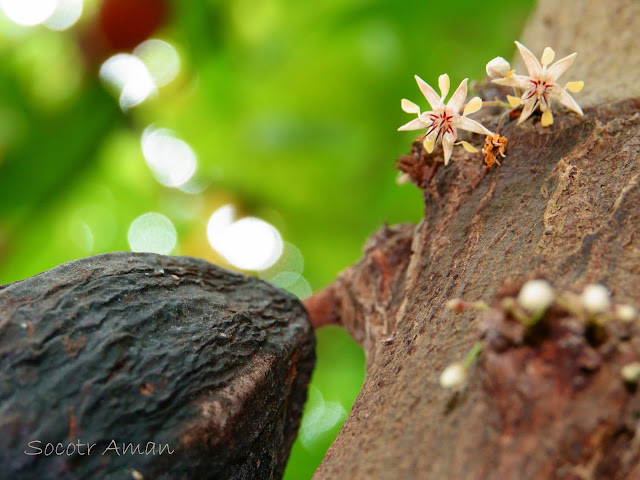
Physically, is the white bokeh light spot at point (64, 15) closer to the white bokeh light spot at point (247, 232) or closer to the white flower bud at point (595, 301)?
the white bokeh light spot at point (247, 232)

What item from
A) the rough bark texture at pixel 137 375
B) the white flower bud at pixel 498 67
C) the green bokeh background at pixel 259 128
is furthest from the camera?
the green bokeh background at pixel 259 128

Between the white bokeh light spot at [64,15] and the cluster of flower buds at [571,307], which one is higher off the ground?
the white bokeh light spot at [64,15]

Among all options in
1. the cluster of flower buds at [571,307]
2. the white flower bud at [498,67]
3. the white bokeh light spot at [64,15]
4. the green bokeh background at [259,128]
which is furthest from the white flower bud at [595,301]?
the white bokeh light spot at [64,15]

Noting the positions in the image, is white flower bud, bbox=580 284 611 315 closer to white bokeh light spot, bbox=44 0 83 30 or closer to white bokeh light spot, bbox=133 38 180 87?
white bokeh light spot, bbox=133 38 180 87

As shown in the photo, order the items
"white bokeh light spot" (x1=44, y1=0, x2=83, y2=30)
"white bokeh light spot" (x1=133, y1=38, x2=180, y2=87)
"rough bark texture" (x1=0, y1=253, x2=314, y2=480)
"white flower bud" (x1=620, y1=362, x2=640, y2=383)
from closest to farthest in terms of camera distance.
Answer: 1. "white flower bud" (x1=620, y1=362, x2=640, y2=383)
2. "rough bark texture" (x1=0, y1=253, x2=314, y2=480)
3. "white bokeh light spot" (x1=44, y1=0, x2=83, y2=30)
4. "white bokeh light spot" (x1=133, y1=38, x2=180, y2=87)

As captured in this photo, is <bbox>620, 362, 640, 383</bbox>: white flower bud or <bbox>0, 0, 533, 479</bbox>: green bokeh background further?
<bbox>0, 0, 533, 479</bbox>: green bokeh background

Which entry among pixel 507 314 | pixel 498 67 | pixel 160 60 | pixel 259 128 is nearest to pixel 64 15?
pixel 160 60

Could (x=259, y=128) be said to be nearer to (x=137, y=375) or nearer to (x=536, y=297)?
(x=137, y=375)

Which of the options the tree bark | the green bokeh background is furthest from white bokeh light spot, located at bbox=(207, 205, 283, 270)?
the tree bark
